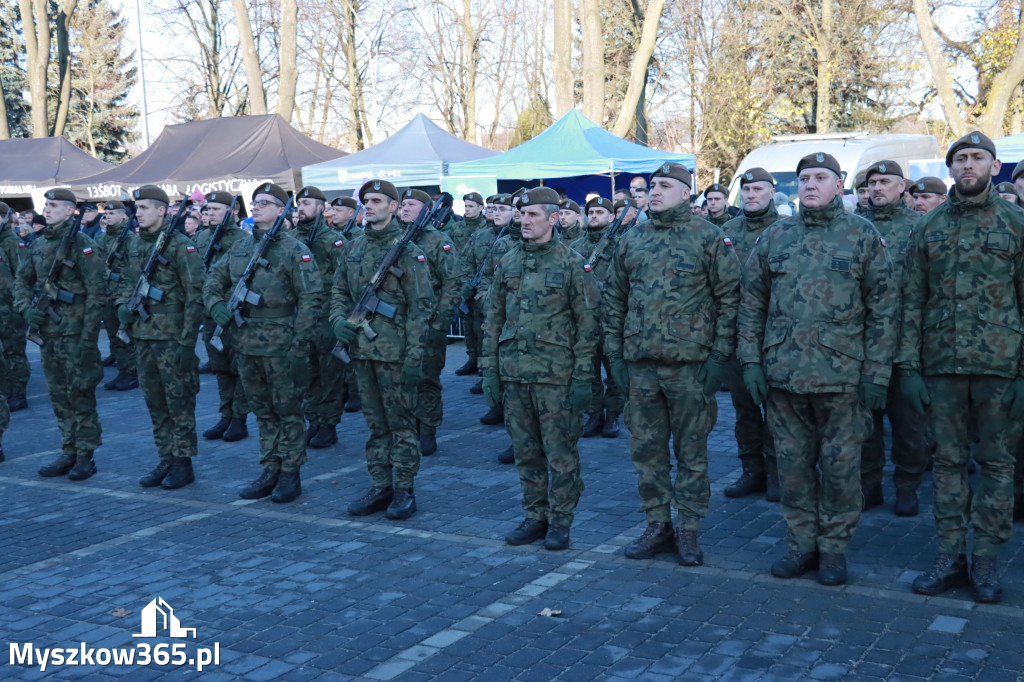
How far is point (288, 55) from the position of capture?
26.2m

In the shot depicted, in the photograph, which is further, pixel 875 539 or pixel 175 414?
pixel 175 414

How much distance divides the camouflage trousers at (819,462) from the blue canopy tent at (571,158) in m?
11.5

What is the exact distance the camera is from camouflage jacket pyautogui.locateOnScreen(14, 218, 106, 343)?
8.30 metres

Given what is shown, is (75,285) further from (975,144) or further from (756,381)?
(975,144)

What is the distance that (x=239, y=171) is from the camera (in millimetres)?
20938

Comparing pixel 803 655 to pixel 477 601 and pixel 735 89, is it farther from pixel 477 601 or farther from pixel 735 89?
pixel 735 89

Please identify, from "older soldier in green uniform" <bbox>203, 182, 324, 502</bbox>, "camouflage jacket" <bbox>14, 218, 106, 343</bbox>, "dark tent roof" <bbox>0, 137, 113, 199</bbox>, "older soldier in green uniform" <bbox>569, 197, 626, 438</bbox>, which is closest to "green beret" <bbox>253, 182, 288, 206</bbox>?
"older soldier in green uniform" <bbox>203, 182, 324, 502</bbox>

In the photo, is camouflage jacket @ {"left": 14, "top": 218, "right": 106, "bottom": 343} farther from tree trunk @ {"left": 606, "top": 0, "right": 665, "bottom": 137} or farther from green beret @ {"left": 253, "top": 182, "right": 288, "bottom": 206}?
tree trunk @ {"left": 606, "top": 0, "right": 665, "bottom": 137}

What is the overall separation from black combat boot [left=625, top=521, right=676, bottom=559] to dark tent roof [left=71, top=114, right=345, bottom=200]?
15.7m

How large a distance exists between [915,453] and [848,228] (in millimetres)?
2055

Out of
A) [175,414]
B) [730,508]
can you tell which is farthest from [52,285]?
[730,508]

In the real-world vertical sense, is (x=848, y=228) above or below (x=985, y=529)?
above

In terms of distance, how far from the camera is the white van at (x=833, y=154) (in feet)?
59.7

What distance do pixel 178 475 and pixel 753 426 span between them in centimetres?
433
